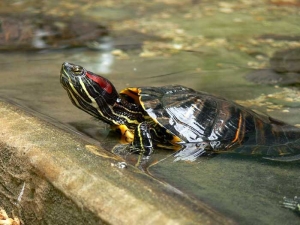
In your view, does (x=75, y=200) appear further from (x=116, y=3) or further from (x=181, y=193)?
(x=116, y=3)

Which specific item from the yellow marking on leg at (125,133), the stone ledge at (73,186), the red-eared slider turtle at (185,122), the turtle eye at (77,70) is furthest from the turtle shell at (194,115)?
the stone ledge at (73,186)

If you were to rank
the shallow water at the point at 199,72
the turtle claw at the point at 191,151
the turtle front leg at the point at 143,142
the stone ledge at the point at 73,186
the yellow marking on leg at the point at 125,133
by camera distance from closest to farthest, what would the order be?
the stone ledge at the point at 73,186
the shallow water at the point at 199,72
the turtle claw at the point at 191,151
the turtle front leg at the point at 143,142
the yellow marking on leg at the point at 125,133

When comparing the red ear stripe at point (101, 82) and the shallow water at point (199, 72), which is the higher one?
the red ear stripe at point (101, 82)

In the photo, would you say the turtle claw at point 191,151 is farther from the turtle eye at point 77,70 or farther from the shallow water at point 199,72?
the turtle eye at point 77,70

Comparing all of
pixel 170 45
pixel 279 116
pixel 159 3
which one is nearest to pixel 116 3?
pixel 159 3

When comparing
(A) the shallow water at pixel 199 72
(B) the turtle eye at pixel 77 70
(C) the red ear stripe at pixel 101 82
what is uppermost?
(B) the turtle eye at pixel 77 70

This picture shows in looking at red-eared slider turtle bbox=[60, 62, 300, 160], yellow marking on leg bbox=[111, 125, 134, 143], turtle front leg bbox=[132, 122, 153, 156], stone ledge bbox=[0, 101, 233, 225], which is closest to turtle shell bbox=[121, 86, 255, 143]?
red-eared slider turtle bbox=[60, 62, 300, 160]

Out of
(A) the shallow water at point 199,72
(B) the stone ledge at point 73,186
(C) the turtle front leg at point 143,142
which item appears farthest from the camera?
(C) the turtle front leg at point 143,142
